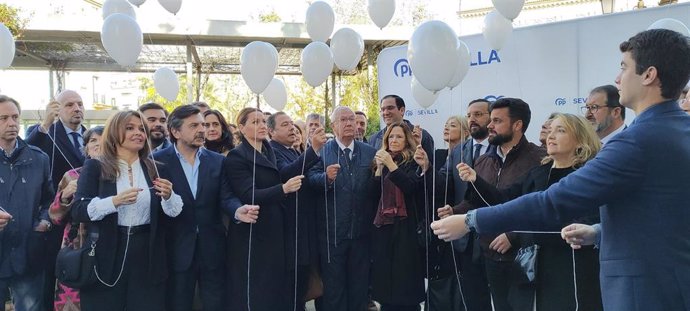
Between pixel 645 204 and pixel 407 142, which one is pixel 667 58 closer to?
pixel 645 204

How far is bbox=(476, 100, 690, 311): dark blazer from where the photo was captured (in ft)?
5.54

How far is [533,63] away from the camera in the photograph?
5.47m

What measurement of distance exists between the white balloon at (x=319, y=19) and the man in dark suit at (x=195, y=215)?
2306mm

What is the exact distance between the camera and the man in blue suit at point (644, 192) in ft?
5.54

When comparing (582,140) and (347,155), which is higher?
(582,140)

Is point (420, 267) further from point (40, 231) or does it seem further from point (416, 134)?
point (40, 231)

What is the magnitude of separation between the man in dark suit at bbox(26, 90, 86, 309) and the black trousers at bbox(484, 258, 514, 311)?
335 centimetres

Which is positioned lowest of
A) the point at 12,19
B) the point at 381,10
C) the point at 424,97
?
the point at 424,97

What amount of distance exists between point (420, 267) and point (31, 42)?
13.4m

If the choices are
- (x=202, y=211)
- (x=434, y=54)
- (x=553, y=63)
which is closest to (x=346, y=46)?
(x=434, y=54)

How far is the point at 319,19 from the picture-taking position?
18.5 ft

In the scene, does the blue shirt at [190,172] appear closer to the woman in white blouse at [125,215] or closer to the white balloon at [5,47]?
the woman in white blouse at [125,215]

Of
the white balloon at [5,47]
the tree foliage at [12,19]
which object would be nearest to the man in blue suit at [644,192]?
the white balloon at [5,47]

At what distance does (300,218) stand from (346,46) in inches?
78.2
